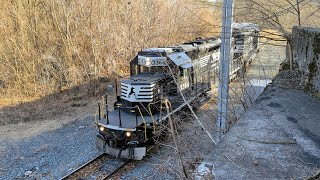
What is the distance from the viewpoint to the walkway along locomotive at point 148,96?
29.6 ft

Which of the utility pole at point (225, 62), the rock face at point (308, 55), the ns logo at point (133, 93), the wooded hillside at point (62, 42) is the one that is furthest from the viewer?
the wooded hillside at point (62, 42)

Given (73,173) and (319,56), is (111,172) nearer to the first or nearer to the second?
(73,173)

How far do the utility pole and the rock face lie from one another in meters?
1.97

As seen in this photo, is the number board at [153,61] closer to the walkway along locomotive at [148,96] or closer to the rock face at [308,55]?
the walkway along locomotive at [148,96]

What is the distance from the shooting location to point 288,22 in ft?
22.5

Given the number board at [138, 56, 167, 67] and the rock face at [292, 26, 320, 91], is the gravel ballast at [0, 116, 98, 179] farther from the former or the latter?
the rock face at [292, 26, 320, 91]

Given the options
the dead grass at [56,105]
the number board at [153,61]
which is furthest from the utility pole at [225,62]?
the dead grass at [56,105]

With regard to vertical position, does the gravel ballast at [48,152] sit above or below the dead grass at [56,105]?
below

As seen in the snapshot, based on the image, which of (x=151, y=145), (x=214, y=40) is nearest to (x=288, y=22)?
(x=151, y=145)

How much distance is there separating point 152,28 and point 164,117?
617 inches

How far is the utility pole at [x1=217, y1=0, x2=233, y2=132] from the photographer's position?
7.45 meters

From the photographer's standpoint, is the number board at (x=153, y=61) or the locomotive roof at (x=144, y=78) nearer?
the locomotive roof at (x=144, y=78)

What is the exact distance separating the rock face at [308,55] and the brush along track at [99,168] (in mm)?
5760

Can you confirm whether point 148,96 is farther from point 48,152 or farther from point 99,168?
point 48,152
